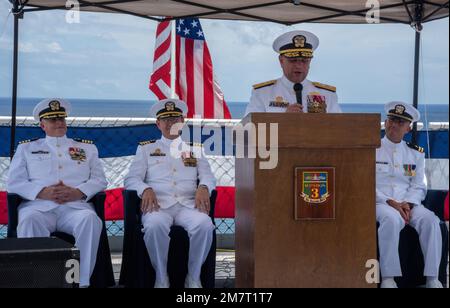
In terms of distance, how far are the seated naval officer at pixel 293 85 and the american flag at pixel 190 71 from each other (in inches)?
123

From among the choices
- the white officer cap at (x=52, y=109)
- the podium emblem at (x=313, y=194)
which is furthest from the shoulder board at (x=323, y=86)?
the white officer cap at (x=52, y=109)

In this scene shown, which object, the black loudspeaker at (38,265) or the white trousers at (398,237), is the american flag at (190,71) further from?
the black loudspeaker at (38,265)

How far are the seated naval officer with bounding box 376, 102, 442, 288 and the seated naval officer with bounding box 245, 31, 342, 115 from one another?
2.64 feet

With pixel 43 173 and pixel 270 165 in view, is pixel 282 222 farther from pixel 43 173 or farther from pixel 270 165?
pixel 43 173

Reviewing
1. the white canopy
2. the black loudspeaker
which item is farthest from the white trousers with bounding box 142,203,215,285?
the white canopy

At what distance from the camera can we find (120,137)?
244 inches

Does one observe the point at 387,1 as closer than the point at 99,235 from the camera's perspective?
No

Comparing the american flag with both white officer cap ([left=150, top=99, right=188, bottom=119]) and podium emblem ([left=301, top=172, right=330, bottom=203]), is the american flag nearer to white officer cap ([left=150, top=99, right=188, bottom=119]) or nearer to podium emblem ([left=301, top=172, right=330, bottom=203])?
white officer cap ([left=150, top=99, right=188, bottom=119])

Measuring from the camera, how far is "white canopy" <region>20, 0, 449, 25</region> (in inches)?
222

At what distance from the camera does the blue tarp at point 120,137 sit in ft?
18.8
